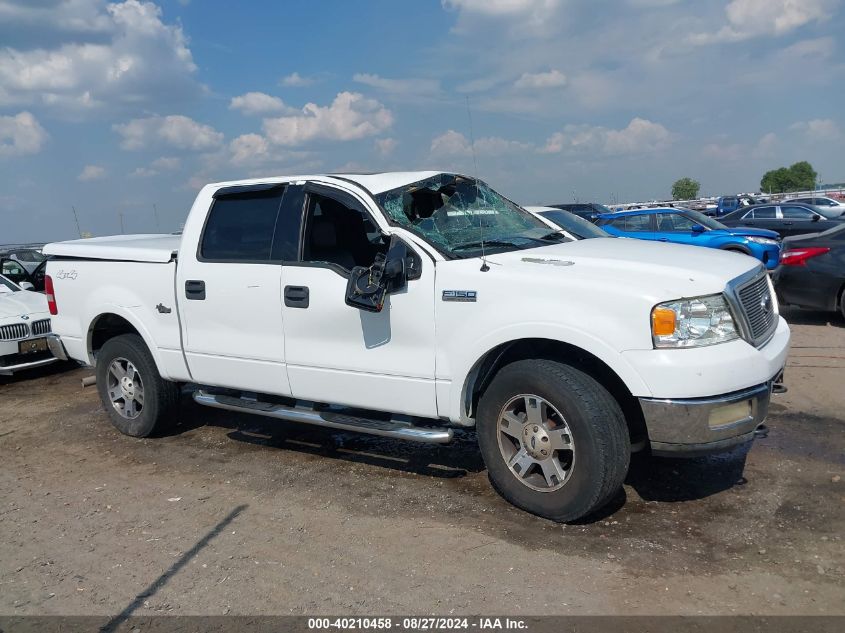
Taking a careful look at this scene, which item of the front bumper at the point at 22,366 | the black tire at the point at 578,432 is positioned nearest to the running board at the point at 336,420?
the black tire at the point at 578,432

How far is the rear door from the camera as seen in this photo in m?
5.19

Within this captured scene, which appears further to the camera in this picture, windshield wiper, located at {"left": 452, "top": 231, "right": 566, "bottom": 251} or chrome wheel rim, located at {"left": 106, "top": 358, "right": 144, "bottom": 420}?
chrome wheel rim, located at {"left": 106, "top": 358, "right": 144, "bottom": 420}

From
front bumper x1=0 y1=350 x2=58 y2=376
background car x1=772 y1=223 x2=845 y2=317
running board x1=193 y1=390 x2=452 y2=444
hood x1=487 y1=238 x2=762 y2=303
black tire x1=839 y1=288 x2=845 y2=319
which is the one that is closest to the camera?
hood x1=487 y1=238 x2=762 y2=303

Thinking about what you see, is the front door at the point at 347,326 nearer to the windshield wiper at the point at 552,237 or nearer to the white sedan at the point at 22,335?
the windshield wiper at the point at 552,237

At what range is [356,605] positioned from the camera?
3.43 meters

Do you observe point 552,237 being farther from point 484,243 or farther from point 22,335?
point 22,335

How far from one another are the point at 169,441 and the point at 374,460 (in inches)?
79.1

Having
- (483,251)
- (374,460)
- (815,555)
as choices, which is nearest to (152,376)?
(374,460)

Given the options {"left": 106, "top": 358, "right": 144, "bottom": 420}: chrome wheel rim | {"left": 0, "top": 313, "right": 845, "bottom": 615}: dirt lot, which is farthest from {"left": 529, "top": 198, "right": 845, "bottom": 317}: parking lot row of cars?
{"left": 106, "top": 358, "right": 144, "bottom": 420}: chrome wheel rim

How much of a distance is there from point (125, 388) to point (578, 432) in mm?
4196

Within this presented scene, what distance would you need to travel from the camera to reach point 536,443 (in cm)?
414

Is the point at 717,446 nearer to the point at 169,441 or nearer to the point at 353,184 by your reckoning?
the point at 353,184

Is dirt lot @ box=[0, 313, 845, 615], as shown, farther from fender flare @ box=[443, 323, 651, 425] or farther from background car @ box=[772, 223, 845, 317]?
background car @ box=[772, 223, 845, 317]

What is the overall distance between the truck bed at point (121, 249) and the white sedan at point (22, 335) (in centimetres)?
267
